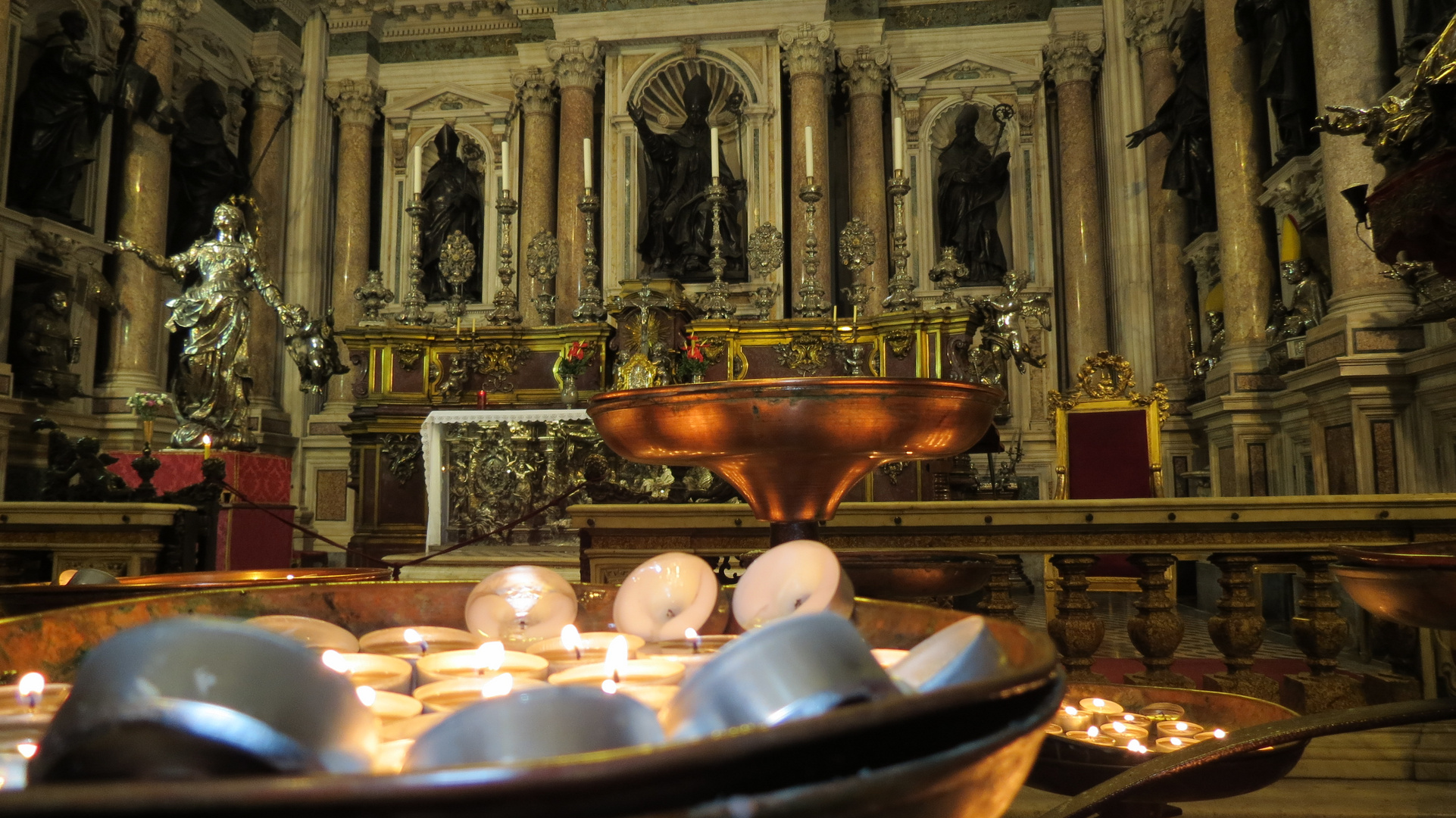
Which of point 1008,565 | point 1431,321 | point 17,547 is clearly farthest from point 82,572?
point 1431,321

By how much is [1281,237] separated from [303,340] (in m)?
7.83

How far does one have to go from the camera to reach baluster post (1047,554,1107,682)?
256 cm

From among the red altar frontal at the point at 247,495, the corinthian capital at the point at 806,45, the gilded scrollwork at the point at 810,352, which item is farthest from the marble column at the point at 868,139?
the red altar frontal at the point at 247,495

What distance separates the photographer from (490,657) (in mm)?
644

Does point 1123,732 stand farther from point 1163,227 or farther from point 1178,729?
point 1163,227

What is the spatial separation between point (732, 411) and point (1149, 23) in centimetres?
1056

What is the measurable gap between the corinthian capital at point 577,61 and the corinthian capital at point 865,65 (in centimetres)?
286

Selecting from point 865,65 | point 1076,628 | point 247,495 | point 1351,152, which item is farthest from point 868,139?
point 1076,628

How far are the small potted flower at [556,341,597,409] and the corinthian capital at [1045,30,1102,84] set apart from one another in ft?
21.4

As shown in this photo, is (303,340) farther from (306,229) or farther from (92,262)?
(306,229)

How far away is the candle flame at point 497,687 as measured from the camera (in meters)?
0.57

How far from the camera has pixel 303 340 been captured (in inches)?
309

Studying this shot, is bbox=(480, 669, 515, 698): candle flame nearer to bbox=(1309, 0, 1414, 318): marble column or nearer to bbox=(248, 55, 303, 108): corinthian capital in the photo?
bbox=(1309, 0, 1414, 318): marble column

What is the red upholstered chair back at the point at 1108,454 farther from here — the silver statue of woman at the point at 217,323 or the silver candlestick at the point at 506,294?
the silver statue of woman at the point at 217,323
